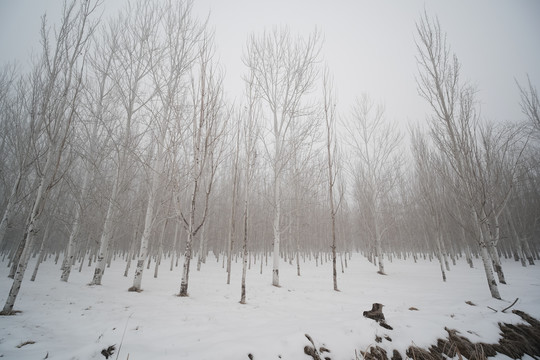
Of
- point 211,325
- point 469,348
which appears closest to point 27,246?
point 211,325

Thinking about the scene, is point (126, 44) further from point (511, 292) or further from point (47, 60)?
point (511, 292)

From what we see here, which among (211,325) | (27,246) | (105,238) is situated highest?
(105,238)

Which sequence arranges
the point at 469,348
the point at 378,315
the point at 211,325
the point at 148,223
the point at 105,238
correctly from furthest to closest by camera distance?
the point at 105,238
the point at 148,223
the point at 378,315
the point at 211,325
the point at 469,348

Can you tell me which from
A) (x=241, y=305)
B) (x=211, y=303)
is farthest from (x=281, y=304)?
(x=211, y=303)

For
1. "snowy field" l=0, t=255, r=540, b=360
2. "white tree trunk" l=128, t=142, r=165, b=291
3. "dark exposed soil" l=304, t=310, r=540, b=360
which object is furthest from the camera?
"white tree trunk" l=128, t=142, r=165, b=291

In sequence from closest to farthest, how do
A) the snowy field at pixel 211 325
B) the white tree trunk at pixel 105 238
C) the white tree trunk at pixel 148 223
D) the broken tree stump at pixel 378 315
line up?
the snowy field at pixel 211 325 → the broken tree stump at pixel 378 315 → the white tree trunk at pixel 148 223 → the white tree trunk at pixel 105 238

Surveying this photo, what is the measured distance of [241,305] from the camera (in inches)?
216

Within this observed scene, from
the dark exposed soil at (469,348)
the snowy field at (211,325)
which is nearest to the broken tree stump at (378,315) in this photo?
the snowy field at (211,325)

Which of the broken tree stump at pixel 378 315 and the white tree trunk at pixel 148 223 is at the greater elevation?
the white tree trunk at pixel 148 223

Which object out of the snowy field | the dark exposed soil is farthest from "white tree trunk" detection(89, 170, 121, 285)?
the dark exposed soil

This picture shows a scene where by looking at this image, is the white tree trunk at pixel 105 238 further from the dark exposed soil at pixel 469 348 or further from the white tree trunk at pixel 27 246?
the dark exposed soil at pixel 469 348

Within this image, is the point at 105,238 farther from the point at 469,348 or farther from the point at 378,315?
the point at 469,348

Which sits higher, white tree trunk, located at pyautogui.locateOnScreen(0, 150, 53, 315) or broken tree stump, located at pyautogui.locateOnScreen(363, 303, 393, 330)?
white tree trunk, located at pyautogui.locateOnScreen(0, 150, 53, 315)

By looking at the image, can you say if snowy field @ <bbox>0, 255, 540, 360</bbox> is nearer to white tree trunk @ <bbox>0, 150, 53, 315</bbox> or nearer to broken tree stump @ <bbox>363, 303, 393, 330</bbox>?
broken tree stump @ <bbox>363, 303, 393, 330</bbox>
